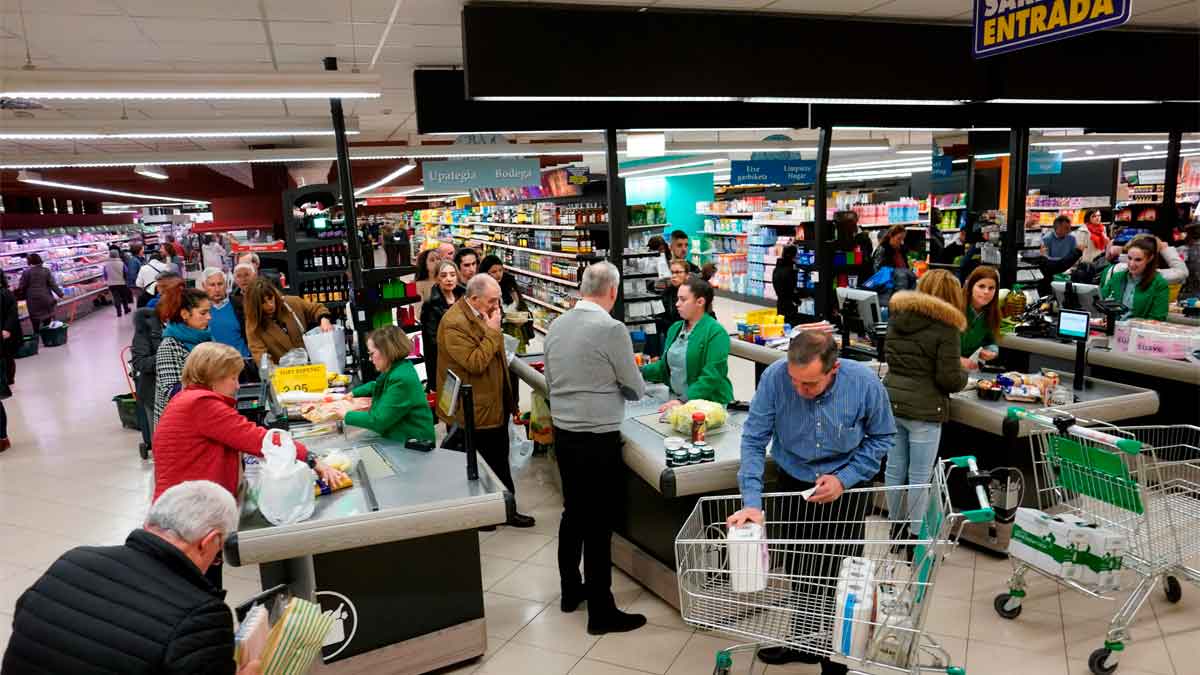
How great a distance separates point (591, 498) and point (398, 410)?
1132 millimetres

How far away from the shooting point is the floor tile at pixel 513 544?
16.3ft

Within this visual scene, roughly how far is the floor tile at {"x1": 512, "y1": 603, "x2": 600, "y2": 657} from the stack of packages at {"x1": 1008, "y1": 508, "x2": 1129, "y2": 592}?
7.38ft

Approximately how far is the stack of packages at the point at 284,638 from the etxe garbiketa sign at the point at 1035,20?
4.55 meters

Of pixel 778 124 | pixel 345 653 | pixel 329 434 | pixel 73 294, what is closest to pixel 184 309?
pixel 329 434

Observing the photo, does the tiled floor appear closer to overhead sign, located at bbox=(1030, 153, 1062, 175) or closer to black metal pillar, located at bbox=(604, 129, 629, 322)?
black metal pillar, located at bbox=(604, 129, 629, 322)

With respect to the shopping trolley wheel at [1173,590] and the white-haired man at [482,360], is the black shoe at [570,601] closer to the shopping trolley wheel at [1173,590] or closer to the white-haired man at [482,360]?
the white-haired man at [482,360]

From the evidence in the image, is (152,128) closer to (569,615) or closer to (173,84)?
(173,84)

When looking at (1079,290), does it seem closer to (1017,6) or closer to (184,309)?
(1017,6)

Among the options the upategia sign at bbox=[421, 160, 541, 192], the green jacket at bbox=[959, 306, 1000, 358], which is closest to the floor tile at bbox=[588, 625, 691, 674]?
the green jacket at bbox=[959, 306, 1000, 358]

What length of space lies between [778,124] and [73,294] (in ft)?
58.1

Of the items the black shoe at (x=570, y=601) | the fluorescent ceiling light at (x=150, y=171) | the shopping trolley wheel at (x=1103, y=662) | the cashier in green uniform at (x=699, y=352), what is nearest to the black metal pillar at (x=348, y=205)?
the cashier in green uniform at (x=699, y=352)

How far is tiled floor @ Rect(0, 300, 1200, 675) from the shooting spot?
3666mm

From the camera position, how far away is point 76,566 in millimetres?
1926

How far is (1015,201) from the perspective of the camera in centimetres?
788
